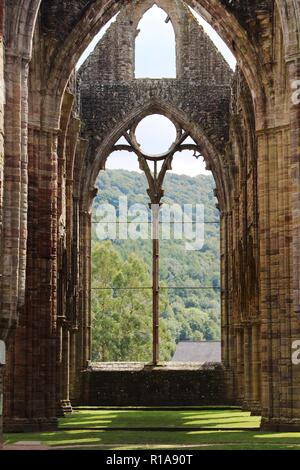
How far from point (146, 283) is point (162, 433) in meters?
30.5

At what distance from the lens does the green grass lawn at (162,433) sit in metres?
15.6

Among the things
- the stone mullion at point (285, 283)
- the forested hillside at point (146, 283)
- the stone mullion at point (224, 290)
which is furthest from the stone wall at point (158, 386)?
the stone mullion at point (285, 283)

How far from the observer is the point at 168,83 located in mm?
30844

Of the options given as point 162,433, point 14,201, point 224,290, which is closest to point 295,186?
point 14,201

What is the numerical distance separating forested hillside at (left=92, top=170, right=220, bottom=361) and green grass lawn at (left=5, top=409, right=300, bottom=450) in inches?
244

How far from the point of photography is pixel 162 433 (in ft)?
61.5

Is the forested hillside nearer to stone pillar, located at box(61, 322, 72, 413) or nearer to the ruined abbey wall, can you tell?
stone pillar, located at box(61, 322, 72, 413)

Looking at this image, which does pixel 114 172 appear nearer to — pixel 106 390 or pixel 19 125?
pixel 106 390

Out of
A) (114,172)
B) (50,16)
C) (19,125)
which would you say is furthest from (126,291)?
(114,172)

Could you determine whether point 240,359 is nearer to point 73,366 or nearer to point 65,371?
point 73,366

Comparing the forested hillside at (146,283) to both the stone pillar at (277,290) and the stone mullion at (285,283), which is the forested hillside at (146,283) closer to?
the stone pillar at (277,290)

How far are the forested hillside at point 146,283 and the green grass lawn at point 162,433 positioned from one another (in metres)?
6.20

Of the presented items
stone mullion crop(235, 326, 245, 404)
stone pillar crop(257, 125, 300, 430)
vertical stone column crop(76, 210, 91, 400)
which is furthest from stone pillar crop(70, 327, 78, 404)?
stone pillar crop(257, 125, 300, 430)

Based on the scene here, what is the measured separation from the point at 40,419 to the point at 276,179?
594 cm
